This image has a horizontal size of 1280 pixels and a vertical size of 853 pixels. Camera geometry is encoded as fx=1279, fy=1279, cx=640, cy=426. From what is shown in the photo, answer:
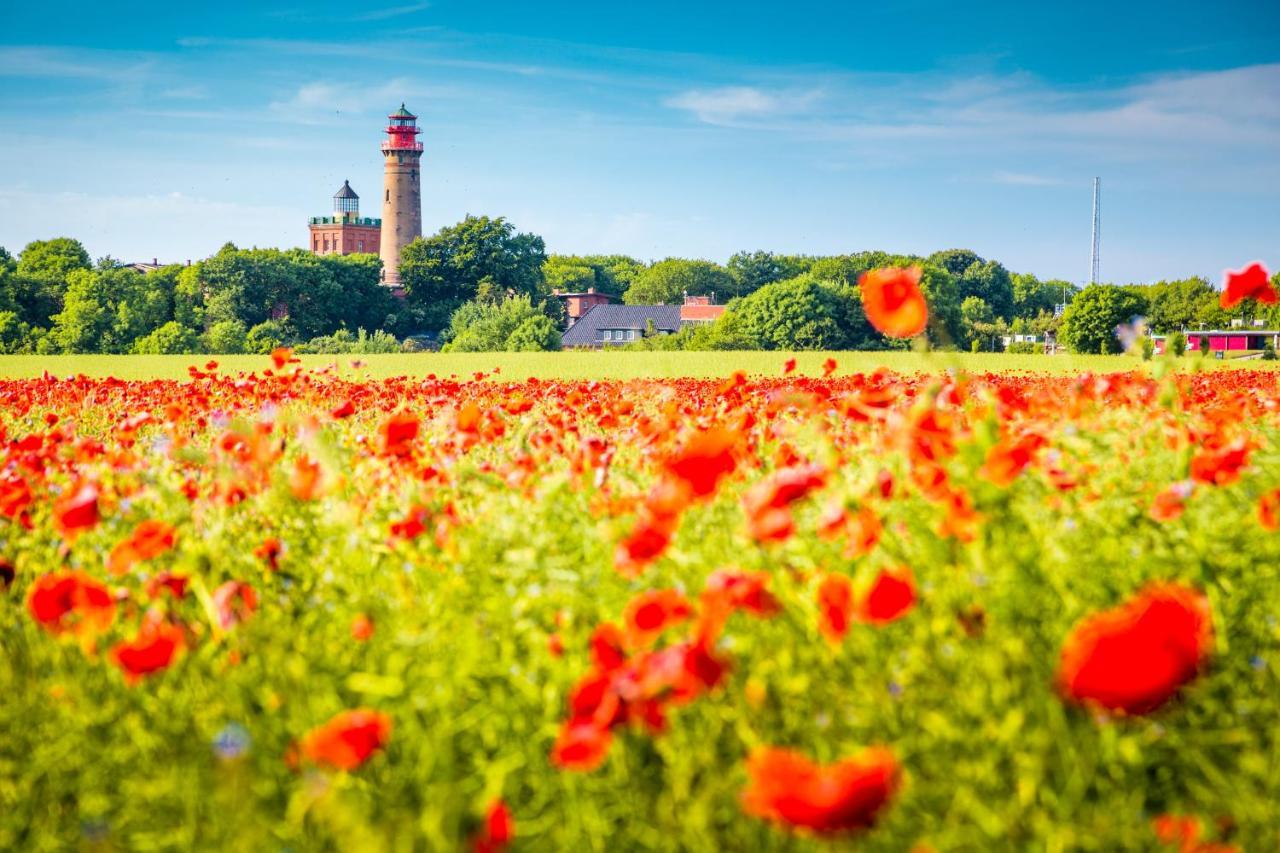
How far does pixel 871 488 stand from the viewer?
3553 mm

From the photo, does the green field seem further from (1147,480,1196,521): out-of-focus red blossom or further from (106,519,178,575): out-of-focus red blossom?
(106,519,178,575): out-of-focus red blossom

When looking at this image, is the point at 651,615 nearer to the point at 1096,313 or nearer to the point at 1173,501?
the point at 1173,501

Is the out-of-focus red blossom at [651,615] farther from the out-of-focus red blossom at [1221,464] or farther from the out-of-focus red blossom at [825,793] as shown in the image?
the out-of-focus red blossom at [1221,464]

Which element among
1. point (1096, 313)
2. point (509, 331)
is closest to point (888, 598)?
point (509, 331)

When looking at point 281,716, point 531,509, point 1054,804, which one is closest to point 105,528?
point 531,509

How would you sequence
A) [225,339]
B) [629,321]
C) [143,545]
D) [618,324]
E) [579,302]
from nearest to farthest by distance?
[143,545] < [225,339] < [618,324] < [629,321] < [579,302]

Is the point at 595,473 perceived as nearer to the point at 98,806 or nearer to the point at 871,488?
the point at 871,488

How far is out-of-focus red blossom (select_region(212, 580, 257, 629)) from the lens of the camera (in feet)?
10.1

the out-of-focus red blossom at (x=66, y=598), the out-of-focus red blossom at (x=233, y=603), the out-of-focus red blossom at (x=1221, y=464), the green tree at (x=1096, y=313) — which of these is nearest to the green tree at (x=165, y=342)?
the green tree at (x=1096, y=313)

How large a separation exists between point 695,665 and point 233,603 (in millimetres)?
1729

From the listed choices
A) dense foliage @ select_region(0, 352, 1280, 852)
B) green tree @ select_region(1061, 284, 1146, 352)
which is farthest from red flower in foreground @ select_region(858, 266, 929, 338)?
green tree @ select_region(1061, 284, 1146, 352)

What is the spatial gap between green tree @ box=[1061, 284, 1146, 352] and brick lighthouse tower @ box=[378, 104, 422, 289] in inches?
2222

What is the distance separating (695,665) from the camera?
7.32ft

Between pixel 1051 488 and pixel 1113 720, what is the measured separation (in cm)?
158
